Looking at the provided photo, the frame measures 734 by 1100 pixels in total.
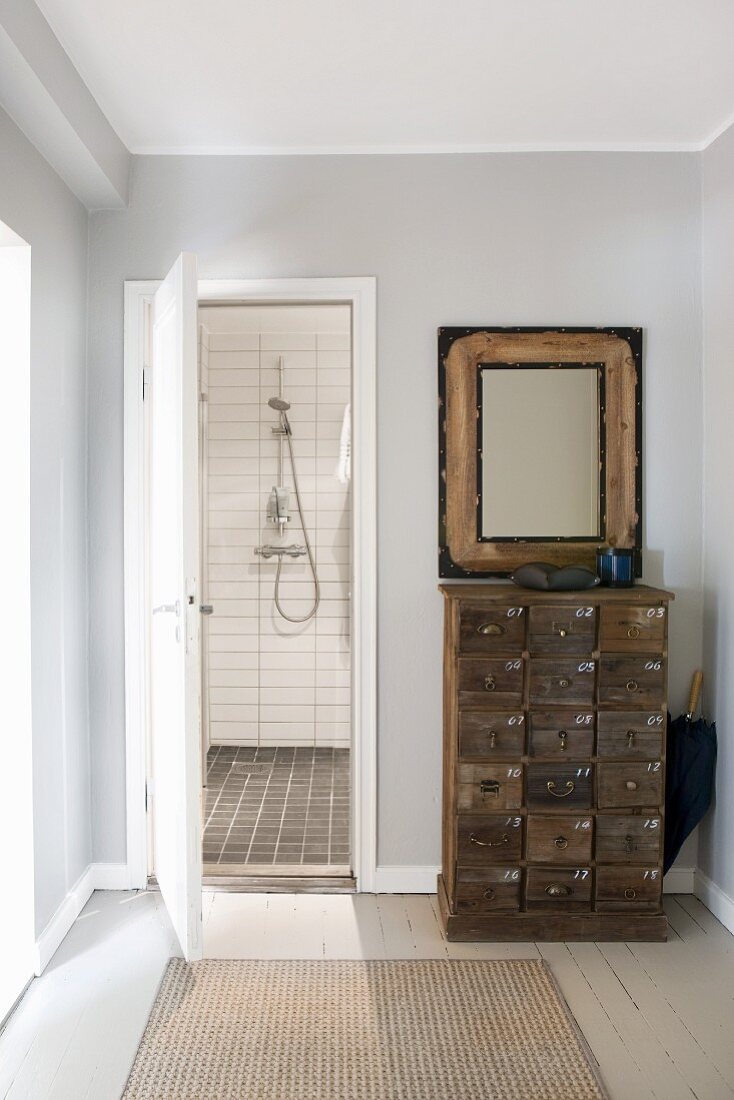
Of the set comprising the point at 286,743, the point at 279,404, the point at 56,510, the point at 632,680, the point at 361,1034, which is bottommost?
the point at 361,1034

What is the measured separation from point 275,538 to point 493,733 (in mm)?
2344

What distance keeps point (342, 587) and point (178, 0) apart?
3105mm

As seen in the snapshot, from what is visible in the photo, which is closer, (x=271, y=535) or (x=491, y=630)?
(x=491, y=630)

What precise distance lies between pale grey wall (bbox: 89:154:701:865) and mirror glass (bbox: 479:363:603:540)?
0.18m

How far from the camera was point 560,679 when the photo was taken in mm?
2711

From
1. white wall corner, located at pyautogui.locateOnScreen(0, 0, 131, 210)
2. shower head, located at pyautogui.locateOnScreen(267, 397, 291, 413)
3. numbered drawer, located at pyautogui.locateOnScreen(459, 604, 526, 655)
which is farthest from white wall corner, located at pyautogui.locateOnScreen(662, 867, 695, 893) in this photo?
white wall corner, located at pyautogui.locateOnScreen(0, 0, 131, 210)

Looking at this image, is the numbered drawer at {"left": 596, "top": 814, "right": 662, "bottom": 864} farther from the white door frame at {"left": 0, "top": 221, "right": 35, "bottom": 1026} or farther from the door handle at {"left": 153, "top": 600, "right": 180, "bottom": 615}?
the white door frame at {"left": 0, "top": 221, "right": 35, "bottom": 1026}

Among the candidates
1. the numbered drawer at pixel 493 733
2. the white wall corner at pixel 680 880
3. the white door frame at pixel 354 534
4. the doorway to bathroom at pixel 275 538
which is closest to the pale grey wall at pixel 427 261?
the white door frame at pixel 354 534

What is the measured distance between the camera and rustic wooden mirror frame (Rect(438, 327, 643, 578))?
303 cm

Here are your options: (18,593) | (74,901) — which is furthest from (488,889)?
(18,593)

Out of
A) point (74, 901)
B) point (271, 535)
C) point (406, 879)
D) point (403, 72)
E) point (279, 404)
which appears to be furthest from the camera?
point (271, 535)

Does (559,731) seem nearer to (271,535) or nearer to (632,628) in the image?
(632,628)

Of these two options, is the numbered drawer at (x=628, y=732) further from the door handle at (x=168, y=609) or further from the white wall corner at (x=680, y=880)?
the door handle at (x=168, y=609)

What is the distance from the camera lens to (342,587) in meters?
4.84
